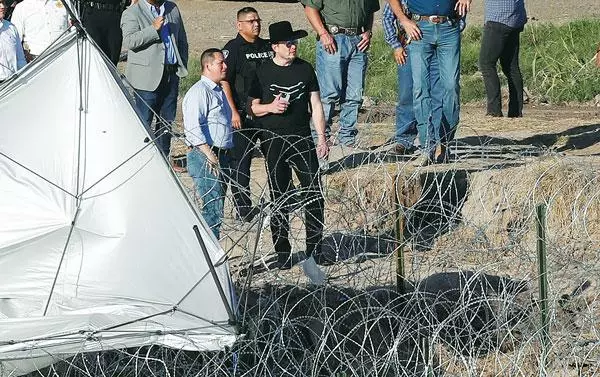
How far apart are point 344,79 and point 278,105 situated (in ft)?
5.79

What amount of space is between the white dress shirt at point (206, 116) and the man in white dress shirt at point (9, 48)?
227 cm

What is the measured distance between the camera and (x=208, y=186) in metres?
9.24

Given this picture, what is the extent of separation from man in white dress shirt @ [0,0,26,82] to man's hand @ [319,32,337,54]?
236cm

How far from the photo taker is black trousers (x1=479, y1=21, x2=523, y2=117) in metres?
13.9

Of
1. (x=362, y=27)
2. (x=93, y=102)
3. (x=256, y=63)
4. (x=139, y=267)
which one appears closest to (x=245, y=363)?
(x=139, y=267)

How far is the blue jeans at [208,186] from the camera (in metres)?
8.81

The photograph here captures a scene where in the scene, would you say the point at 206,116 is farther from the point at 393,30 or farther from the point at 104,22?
the point at 104,22

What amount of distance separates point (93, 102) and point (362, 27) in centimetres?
313

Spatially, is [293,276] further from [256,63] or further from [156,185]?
[256,63]

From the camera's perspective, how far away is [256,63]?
10.4 meters

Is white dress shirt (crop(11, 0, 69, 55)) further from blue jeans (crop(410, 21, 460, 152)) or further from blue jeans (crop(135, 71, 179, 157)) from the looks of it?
blue jeans (crop(410, 21, 460, 152))

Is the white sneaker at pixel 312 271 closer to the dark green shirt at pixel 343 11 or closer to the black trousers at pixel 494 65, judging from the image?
the dark green shirt at pixel 343 11

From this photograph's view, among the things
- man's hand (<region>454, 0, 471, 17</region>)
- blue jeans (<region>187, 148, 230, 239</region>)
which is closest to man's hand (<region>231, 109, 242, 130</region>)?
blue jeans (<region>187, 148, 230, 239</region>)

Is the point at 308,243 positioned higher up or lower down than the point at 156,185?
lower down
